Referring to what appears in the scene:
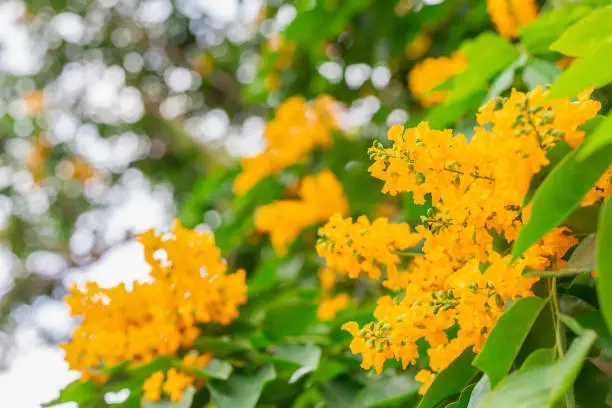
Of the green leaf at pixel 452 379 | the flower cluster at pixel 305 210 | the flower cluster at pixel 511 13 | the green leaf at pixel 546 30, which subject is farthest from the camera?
the flower cluster at pixel 305 210

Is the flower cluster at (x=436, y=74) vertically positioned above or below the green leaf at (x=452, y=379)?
above

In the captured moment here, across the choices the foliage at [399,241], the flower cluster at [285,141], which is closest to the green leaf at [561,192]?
the foliage at [399,241]

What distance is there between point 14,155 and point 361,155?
3540 millimetres

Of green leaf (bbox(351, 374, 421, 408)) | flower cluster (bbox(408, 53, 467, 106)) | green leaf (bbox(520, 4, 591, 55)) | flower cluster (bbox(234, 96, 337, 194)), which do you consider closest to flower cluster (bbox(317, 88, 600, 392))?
green leaf (bbox(351, 374, 421, 408))

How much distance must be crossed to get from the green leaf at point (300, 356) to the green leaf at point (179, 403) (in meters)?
0.22

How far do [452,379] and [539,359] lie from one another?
244 millimetres

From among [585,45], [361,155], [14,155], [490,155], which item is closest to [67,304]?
[490,155]

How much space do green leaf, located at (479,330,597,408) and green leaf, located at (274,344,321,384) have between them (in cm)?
73

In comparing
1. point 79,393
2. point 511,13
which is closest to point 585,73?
point 79,393

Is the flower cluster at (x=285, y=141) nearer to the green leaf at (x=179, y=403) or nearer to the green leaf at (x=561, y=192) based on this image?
the green leaf at (x=179, y=403)

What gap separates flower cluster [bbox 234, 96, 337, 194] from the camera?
308cm

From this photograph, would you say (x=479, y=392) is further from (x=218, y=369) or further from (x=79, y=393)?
(x=79, y=393)

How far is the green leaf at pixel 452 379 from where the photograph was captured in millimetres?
1140

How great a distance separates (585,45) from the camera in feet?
3.26
